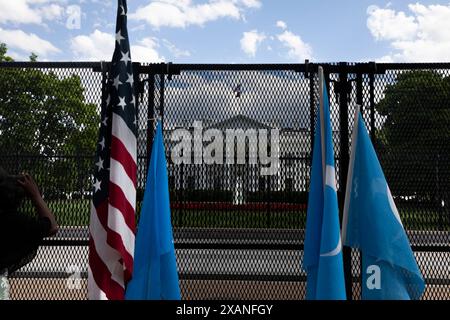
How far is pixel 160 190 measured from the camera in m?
2.70

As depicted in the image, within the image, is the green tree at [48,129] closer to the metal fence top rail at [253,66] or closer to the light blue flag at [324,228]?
the metal fence top rail at [253,66]

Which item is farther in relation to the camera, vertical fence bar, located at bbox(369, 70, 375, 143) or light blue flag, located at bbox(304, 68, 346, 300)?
vertical fence bar, located at bbox(369, 70, 375, 143)

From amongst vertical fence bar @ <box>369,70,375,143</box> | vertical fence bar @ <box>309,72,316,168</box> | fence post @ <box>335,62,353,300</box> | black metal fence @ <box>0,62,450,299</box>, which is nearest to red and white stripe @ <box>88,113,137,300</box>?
black metal fence @ <box>0,62,450,299</box>

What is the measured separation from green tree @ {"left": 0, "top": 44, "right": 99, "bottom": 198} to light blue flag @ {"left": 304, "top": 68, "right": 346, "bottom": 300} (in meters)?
2.05

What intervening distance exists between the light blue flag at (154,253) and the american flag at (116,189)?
0.07 m

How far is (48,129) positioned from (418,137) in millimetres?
3406

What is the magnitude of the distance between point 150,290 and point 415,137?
8.55 ft

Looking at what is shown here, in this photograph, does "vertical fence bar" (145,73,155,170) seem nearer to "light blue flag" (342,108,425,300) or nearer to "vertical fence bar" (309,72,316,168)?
"vertical fence bar" (309,72,316,168)

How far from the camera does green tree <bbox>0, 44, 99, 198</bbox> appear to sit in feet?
10.9

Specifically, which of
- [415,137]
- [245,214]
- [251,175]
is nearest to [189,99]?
A: [251,175]

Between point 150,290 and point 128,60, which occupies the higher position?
point 128,60

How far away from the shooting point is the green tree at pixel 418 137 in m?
Answer: 3.23
